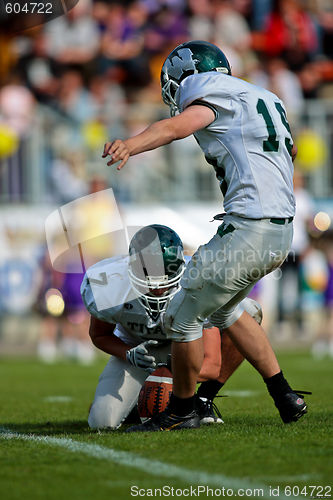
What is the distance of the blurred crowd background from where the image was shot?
10.6 meters

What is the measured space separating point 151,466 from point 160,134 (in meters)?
1.19

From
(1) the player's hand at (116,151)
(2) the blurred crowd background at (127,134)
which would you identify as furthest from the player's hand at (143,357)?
(2) the blurred crowd background at (127,134)

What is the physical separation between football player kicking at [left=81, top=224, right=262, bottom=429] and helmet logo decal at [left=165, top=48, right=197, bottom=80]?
0.84 meters

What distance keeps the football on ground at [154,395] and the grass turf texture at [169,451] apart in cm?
20

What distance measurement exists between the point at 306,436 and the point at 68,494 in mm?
1254

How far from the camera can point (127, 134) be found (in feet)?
37.3

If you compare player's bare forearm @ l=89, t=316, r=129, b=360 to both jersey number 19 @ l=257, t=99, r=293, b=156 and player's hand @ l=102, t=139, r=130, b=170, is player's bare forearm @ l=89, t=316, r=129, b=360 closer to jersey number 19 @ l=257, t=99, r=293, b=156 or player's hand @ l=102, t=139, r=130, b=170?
jersey number 19 @ l=257, t=99, r=293, b=156

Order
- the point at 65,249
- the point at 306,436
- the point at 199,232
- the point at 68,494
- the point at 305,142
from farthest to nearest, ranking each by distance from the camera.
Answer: the point at 305,142, the point at 199,232, the point at 65,249, the point at 306,436, the point at 68,494

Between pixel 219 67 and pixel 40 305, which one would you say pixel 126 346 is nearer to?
pixel 219 67

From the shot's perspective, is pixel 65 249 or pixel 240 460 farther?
pixel 65 249

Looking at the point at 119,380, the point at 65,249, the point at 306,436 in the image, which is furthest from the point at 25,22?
the point at 306,436

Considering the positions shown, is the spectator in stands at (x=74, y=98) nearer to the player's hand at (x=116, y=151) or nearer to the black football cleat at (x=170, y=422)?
the black football cleat at (x=170, y=422)

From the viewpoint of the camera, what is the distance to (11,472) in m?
3.05

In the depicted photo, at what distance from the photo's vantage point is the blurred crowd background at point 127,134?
34.9ft
